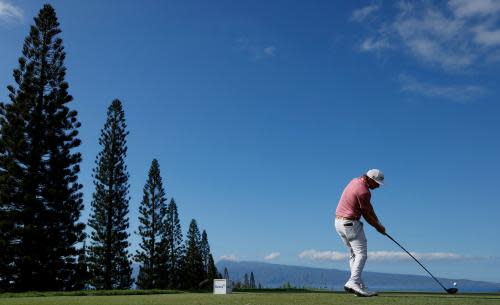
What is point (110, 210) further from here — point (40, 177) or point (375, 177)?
point (375, 177)

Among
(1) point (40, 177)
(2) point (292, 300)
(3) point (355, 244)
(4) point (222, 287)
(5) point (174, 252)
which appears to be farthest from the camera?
(5) point (174, 252)

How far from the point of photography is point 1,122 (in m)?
33.7

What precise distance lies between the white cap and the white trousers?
0.65 metres

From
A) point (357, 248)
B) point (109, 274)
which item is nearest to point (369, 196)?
point (357, 248)

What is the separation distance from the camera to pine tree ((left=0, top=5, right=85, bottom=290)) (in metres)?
31.6

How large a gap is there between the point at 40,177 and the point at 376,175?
1176 inches

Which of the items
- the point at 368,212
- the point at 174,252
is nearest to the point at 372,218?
the point at 368,212

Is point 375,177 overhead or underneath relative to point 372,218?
overhead

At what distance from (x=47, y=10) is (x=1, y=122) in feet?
27.8

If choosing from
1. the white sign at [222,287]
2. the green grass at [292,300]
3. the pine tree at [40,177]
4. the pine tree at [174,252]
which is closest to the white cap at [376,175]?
the green grass at [292,300]

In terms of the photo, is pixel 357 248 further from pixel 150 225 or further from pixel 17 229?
pixel 150 225

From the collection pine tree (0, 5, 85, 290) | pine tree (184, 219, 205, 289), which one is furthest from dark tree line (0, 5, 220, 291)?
pine tree (184, 219, 205, 289)

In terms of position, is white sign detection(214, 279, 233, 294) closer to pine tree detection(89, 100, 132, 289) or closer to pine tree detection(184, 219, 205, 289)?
pine tree detection(89, 100, 132, 289)

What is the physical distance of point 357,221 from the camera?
750 centimetres
